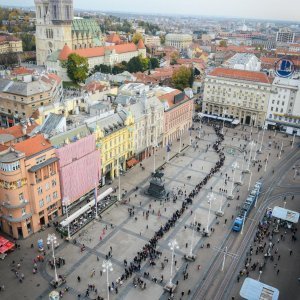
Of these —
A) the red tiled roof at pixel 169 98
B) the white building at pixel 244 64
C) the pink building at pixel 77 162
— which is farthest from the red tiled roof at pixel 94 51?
the pink building at pixel 77 162

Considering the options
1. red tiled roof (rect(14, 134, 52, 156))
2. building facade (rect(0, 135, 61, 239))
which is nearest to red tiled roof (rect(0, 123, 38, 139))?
red tiled roof (rect(14, 134, 52, 156))

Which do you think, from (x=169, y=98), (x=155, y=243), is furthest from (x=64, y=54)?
(x=155, y=243)

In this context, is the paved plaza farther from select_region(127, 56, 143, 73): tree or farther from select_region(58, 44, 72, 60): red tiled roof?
select_region(127, 56, 143, 73): tree

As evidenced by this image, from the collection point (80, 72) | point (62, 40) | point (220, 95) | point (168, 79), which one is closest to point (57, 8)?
point (62, 40)

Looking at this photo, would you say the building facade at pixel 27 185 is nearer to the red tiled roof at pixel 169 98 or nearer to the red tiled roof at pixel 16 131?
the red tiled roof at pixel 16 131

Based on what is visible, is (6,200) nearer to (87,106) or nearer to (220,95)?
(87,106)

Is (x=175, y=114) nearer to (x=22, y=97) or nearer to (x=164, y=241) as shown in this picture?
(x=22, y=97)
